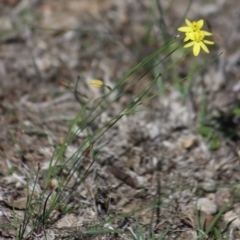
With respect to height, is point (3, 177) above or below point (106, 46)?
below

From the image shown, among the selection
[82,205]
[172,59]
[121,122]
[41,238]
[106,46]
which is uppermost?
[106,46]

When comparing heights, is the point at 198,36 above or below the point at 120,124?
below

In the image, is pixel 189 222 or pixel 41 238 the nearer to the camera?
pixel 41 238

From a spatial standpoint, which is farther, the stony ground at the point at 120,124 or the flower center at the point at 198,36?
the stony ground at the point at 120,124

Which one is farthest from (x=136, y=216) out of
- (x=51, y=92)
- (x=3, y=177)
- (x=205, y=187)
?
(x=51, y=92)

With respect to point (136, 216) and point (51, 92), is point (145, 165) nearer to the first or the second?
point (136, 216)

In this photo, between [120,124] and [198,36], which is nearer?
[198,36]

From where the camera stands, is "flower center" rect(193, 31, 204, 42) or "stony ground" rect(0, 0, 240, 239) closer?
"flower center" rect(193, 31, 204, 42)

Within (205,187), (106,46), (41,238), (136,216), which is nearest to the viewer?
(41,238)
